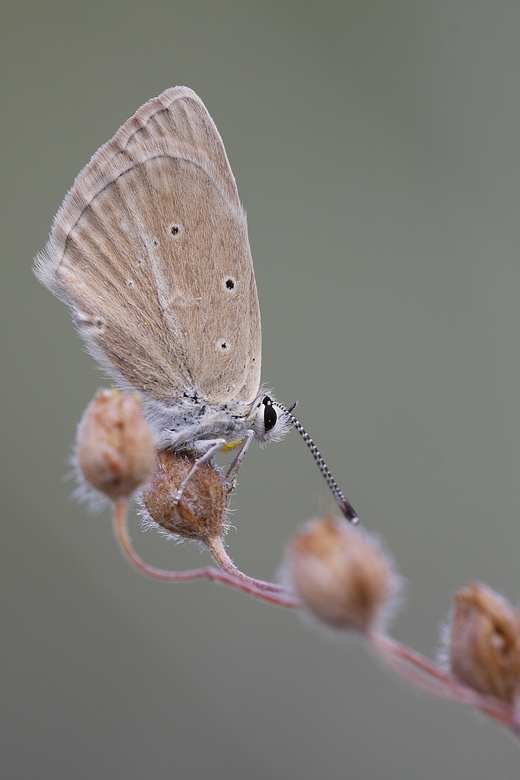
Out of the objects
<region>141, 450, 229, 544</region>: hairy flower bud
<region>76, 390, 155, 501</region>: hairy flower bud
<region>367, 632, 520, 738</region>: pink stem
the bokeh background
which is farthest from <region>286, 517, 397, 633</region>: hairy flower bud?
the bokeh background

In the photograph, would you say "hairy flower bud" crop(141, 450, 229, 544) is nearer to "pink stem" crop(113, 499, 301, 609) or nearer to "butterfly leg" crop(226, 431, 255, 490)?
"butterfly leg" crop(226, 431, 255, 490)

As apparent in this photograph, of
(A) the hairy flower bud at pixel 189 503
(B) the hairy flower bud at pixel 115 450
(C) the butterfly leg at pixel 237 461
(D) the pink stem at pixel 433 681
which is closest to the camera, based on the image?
(D) the pink stem at pixel 433 681

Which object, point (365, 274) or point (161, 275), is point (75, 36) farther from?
point (161, 275)

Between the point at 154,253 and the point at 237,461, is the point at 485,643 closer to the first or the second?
the point at 237,461

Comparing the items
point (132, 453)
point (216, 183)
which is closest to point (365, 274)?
point (216, 183)

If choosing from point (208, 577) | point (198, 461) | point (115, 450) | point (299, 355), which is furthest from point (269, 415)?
point (299, 355)

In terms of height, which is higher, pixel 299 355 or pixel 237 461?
pixel 299 355

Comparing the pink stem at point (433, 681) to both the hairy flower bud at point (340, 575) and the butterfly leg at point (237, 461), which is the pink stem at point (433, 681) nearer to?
the hairy flower bud at point (340, 575)

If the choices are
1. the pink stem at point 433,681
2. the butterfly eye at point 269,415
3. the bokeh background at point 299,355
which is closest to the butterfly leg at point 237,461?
the butterfly eye at point 269,415
